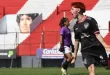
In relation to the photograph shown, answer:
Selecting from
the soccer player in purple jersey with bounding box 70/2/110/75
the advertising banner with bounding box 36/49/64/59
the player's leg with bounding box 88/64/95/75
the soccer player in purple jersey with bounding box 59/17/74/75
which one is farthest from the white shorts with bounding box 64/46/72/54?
the advertising banner with bounding box 36/49/64/59

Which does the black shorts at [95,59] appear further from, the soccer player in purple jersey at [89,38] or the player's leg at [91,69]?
the player's leg at [91,69]

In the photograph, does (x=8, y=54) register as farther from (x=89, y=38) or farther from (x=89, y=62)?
(x=89, y=62)

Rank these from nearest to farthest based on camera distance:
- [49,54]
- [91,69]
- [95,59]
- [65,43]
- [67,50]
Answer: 1. [91,69]
2. [95,59]
3. [67,50]
4. [65,43]
5. [49,54]

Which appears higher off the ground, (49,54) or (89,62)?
(89,62)

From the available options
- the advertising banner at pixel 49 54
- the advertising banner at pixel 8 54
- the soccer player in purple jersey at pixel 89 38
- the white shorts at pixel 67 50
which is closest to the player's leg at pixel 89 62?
the soccer player in purple jersey at pixel 89 38

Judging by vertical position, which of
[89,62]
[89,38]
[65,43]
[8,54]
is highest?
[89,38]

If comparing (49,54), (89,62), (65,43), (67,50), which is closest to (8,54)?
(49,54)

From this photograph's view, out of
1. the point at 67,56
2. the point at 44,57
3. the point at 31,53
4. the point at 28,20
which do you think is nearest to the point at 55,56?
the point at 44,57

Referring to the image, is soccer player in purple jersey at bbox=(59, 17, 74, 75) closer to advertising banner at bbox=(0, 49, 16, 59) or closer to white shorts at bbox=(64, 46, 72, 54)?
white shorts at bbox=(64, 46, 72, 54)

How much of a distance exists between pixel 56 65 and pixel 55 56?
1.13 metres

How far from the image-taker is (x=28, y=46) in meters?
27.6

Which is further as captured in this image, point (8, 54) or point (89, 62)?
point (8, 54)

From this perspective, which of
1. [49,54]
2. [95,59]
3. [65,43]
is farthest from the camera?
[49,54]

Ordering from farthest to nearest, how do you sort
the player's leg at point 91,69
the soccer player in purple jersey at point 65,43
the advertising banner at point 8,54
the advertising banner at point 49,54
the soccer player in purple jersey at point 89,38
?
the advertising banner at point 8,54 → the advertising banner at point 49,54 → the soccer player in purple jersey at point 65,43 → the soccer player in purple jersey at point 89,38 → the player's leg at point 91,69
